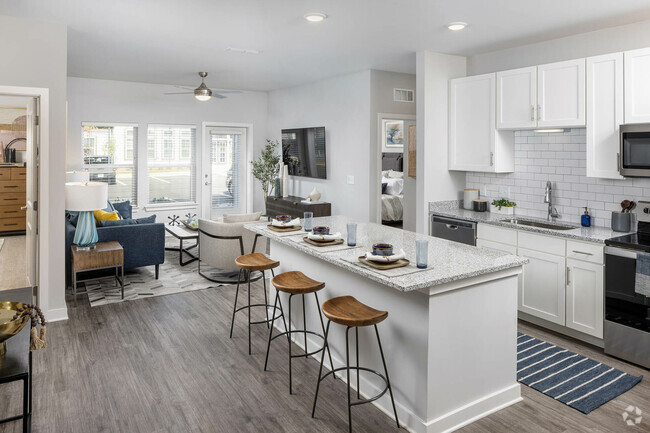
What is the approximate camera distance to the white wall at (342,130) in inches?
258

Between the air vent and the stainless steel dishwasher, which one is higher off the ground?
the air vent

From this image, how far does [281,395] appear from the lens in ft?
9.77

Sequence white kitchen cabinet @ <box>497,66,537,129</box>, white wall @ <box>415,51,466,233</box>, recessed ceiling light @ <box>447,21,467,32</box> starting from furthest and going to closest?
white wall @ <box>415,51,466,233</box>
white kitchen cabinet @ <box>497,66,537,129</box>
recessed ceiling light @ <box>447,21,467,32</box>

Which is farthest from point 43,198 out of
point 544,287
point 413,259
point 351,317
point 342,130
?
point 544,287

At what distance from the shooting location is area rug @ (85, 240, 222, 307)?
4991 millimetres

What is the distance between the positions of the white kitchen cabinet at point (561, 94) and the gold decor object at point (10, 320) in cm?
423

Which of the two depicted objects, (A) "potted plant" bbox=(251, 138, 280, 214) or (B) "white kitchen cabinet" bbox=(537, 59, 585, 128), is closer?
(B) "white kitchen cabinet" bbox=(537, 59, 585, 128)

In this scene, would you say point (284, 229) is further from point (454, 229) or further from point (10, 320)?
point (454, 229)

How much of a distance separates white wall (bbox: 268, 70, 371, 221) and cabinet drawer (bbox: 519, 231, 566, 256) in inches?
104

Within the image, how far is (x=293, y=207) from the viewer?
7520 mm

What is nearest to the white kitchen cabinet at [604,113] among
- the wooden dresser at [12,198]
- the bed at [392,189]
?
the bed at [392,189]

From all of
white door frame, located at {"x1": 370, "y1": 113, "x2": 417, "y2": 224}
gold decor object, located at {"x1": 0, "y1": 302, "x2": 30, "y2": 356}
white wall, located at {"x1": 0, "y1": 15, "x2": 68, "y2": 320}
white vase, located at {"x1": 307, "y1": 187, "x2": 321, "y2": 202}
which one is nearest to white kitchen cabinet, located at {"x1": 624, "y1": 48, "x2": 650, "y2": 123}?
white door frame, located at {"x1": 370, "y1": 113, "x2": 417, "y2": 224}

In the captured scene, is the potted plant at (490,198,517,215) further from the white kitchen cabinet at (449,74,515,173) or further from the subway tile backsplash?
the white kitchen cabinet at (449,74,515,173)

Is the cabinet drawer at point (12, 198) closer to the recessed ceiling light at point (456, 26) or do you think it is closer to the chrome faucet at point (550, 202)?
the recessed ceiling light at point (456, 26)
